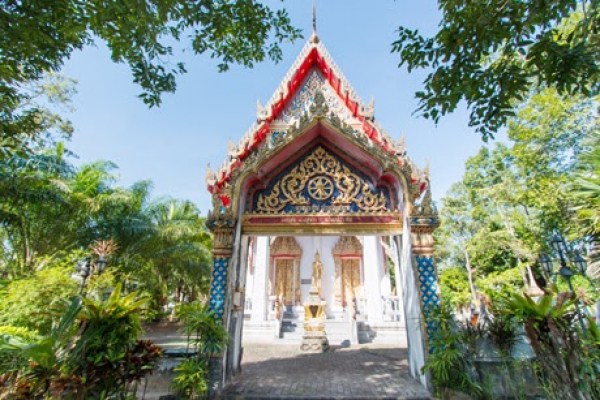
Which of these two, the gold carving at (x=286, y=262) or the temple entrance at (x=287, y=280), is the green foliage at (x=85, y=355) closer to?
the temple entrance at (x=287, y=280)

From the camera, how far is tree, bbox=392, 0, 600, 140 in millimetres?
3236

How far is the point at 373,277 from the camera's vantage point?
47.9 feet

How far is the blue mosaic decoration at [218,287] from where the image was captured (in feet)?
16.6

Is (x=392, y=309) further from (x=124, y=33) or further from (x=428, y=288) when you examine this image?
(x=124, y=33)

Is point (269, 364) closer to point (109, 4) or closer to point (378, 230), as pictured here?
point (378, 230)

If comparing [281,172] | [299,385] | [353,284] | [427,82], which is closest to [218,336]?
[299,385]

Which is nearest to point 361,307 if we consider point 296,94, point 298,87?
point 296,94

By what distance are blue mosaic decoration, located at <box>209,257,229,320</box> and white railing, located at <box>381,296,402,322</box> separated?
974 cm

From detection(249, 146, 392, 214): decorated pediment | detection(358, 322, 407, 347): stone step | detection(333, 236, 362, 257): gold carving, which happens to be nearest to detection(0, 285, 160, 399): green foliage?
detection(249, 146, 392, 214): decorated pediment

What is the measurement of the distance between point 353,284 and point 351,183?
11.5 meters

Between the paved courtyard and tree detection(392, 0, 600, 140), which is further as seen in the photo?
the paved courtyard

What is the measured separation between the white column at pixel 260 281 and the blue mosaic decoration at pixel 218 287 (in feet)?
29.5

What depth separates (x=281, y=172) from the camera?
636 cm

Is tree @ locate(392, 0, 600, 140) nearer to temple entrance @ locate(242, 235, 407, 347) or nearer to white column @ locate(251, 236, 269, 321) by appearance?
temple entrance @ locate(242, 235, 407, 347)
